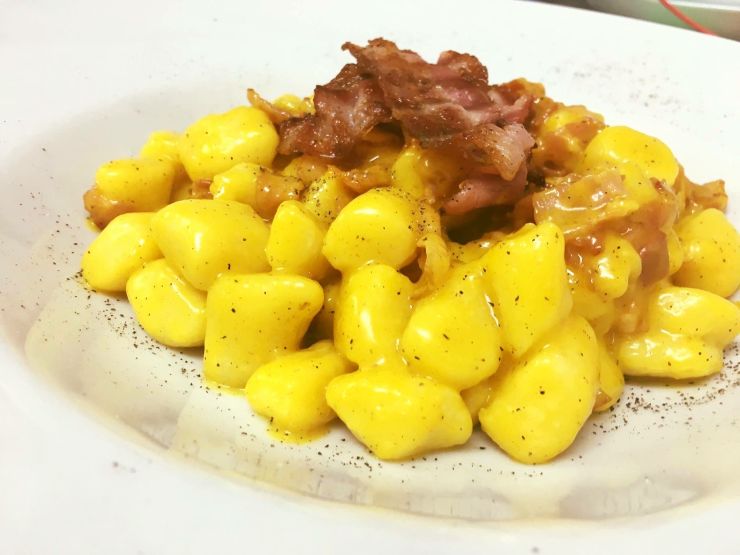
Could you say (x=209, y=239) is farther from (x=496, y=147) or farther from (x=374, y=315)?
(x=496, y=147)

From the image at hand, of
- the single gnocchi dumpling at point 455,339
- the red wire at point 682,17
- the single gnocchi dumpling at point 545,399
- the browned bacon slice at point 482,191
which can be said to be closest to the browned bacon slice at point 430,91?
the browned bacon slice at point 482,191

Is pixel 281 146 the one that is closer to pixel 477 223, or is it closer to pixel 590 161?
pixel 477 223

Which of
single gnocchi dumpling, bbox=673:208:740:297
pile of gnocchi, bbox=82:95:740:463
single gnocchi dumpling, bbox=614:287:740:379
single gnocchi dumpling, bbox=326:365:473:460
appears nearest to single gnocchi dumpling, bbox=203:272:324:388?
pile of gnocchi, bbox=82:95:740:463

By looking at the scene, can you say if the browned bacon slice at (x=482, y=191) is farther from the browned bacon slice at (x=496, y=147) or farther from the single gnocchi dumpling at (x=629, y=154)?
the single gnocchi dumpling at (x=629, y=154)

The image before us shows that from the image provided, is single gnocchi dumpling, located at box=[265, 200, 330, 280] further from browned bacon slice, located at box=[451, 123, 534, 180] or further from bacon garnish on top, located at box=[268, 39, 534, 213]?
browned bacon slice, located at box=[451, 123, 534, 180]

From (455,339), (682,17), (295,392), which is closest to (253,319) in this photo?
(295,392)

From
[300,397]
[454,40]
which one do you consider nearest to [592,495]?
[300,397]

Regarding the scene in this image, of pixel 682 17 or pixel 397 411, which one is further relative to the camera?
pixel 682 17
